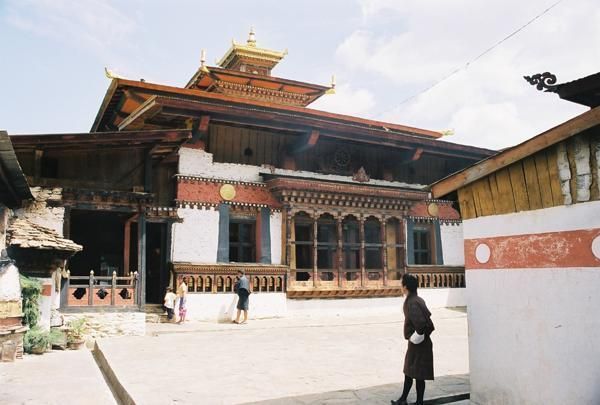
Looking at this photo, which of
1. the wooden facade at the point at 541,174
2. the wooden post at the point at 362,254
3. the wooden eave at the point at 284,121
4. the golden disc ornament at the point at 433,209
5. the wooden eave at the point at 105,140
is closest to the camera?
the wooden facade at the point at 541,174

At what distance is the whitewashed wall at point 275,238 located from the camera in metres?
17.0

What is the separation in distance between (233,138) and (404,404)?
12455 millimetres

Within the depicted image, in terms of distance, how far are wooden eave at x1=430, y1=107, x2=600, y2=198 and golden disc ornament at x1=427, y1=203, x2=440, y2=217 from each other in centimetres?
1414

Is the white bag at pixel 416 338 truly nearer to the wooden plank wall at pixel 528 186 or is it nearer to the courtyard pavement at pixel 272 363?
the courtyard pavement at pixel 272 363

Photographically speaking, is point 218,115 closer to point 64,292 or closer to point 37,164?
point 37,164

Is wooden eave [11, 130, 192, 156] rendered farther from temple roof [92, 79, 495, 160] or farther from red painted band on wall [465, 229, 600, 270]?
red painted band on wall [465, 229, 600, 270]

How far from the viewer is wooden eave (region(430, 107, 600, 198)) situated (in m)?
4.82

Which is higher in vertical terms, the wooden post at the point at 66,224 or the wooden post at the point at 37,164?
the wooden post at the point at 37,164

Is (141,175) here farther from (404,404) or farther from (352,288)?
(404,404)

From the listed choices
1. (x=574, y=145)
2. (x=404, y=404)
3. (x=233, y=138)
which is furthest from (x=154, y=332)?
(x=574, y=145)

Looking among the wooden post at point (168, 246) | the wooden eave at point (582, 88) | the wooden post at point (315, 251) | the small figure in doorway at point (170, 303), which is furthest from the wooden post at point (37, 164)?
the wooden eave at point (582, 88)

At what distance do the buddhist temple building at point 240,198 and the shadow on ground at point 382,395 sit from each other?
8076 millimetres

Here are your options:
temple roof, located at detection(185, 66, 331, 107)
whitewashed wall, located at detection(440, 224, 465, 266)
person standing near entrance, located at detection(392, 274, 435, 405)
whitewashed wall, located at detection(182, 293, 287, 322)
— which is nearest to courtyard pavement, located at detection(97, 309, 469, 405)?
person standing near entrance, located at detection(392, 274, 435, 405)

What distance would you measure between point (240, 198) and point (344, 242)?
14.7 feet
